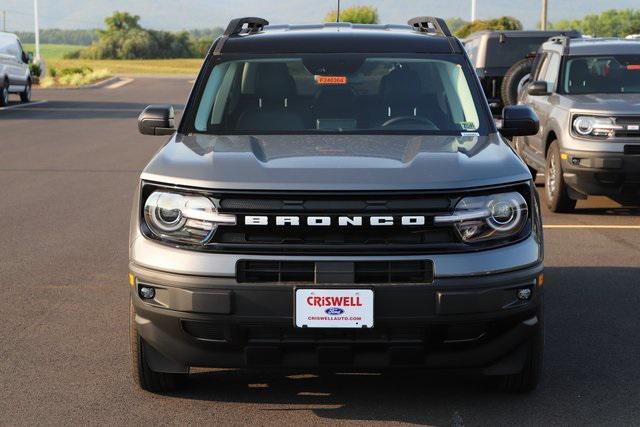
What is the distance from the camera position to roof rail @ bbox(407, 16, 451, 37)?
24.1 ft

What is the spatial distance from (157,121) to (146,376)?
62.4 inches

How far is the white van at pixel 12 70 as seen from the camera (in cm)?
3350

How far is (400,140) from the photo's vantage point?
6.17 metres

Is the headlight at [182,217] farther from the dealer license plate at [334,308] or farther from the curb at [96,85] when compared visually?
the curb at [96,85]

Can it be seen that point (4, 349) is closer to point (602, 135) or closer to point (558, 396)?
point (558, 396)

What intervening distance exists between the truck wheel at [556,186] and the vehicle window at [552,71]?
0.82m

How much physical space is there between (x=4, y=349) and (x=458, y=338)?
2.74 m

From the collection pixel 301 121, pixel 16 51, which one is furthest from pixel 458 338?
pixel 16 51

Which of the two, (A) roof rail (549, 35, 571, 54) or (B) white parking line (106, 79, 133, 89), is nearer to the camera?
(A) roof rail (549, 35, 571, 54)

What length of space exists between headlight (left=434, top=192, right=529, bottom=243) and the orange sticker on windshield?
A: 5.61ft

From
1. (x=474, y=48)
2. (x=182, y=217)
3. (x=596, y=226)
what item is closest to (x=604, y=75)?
(x=596, y=226)

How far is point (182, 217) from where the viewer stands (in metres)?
5.37

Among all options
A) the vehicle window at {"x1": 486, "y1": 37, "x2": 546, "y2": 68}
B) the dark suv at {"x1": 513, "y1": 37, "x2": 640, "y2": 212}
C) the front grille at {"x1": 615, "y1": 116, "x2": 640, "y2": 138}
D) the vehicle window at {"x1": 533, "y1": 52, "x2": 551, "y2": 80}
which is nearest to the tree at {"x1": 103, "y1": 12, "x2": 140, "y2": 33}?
the vehicle window at {"x1": 486, "y1": 37, "x2": 546, "y2": 68}

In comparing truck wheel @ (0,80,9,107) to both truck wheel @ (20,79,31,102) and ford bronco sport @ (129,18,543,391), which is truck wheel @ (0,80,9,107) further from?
ford bronco sport @ (129,18,543,391)
